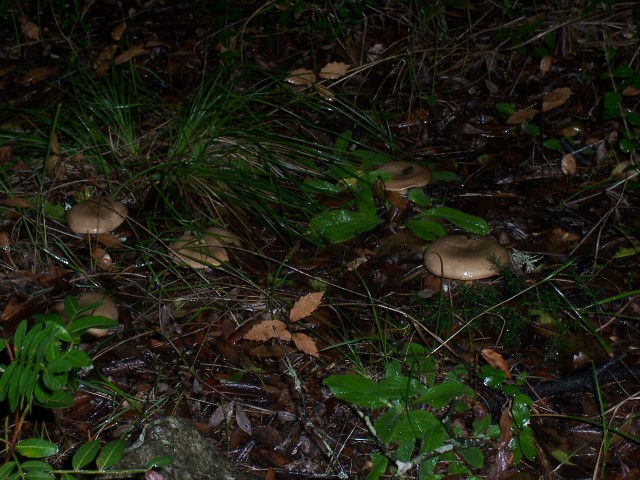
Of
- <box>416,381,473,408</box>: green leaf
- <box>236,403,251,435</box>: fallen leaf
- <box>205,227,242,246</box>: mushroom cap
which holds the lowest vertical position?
<box>236,403,251,435</box>: fallen leaf

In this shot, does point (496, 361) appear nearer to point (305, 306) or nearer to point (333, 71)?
point (305, 306)

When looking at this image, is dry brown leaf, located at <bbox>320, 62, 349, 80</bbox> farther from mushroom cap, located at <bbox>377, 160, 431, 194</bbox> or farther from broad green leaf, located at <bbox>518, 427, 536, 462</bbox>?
broad green leaf, located at <bbox>518, 427, 536, 462</bbox>

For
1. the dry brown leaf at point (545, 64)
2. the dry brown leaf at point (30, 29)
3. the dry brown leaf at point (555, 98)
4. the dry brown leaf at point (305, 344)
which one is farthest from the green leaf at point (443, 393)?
the dry brown leaf at point (30, 29)

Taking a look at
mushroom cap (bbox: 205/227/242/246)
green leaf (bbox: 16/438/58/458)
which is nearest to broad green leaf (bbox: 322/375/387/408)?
mushroom cap (bbox: 205/227/242/246)

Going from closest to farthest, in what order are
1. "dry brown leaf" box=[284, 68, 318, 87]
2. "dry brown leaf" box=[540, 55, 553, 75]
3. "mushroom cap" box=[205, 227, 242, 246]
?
"mushroom cap" box=[205, 227, 242, 246] → "dry brown leaf" box=[284, 68, 318, 87] → "dry brown leaf" box=[540, 55, 553, 75]

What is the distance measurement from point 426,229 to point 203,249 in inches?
47.3

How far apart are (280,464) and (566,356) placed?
1.34 metres

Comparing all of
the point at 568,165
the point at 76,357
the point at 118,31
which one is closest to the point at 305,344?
the point at 76,357

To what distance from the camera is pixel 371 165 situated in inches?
159

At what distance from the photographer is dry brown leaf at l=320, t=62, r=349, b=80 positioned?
4.78 meters

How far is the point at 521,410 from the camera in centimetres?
265

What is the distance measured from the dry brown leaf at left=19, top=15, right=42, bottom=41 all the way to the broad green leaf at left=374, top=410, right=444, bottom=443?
4907mm

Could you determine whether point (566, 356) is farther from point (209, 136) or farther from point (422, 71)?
point (422, 71)

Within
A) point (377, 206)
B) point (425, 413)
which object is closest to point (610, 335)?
point (425, 413)
